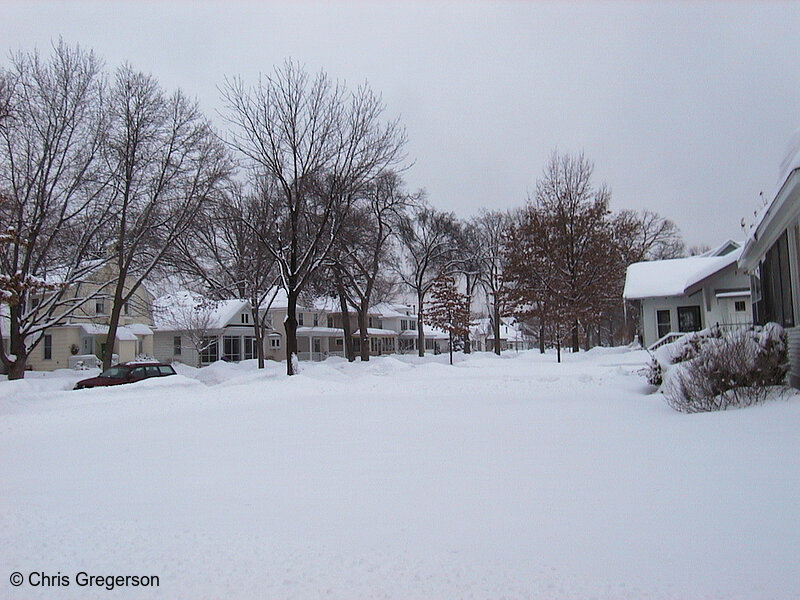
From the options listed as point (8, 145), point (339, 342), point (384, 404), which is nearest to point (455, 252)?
point (339, 342)

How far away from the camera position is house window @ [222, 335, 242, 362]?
52562mm

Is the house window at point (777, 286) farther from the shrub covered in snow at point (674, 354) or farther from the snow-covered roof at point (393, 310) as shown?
the snow-covered roof at point (393, 310)

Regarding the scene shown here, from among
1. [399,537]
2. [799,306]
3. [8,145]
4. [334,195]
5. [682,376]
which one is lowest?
[399,537]

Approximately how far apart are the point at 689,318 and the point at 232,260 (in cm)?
2590

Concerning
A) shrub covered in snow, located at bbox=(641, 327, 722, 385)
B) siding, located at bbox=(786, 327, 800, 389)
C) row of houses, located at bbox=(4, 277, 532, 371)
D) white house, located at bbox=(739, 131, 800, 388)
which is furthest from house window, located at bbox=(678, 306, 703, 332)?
row of houses, located at bbox=(4, 277, 532, 371)

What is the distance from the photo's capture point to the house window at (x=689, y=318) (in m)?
30.4

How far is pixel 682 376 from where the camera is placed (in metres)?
11.5

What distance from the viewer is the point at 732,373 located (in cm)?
1080

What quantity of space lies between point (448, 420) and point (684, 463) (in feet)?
17.6

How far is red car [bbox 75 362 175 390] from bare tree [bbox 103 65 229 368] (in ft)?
13.2

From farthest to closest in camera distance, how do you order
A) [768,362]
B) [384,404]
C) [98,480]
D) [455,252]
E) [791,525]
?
[455,252]
[384,404]
[768,362]
[98,480]
[791,525]

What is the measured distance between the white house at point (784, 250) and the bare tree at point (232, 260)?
23523mm

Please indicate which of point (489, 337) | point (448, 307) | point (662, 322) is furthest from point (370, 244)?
point (489, 337)

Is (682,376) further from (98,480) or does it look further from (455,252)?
(455,252)
